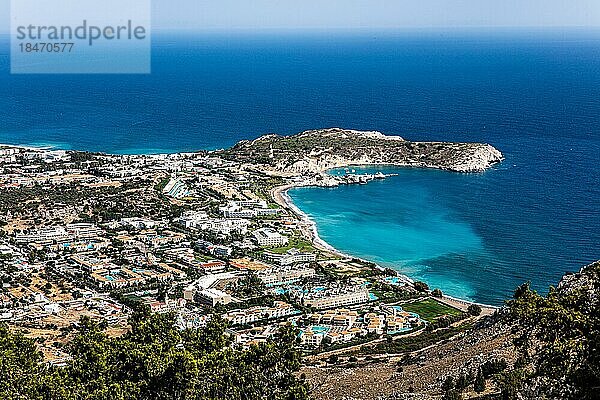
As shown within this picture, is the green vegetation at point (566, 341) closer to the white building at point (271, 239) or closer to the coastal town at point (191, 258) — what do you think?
the coastal town at point (191, 258)

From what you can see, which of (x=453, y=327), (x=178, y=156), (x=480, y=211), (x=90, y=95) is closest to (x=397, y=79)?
(x=90, y=95)

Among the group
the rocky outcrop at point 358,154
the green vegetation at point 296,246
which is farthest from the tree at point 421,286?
the rocky outcrop at point 358,154

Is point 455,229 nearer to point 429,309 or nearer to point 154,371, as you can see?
point 429,309

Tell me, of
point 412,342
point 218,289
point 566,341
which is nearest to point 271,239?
point 218,289

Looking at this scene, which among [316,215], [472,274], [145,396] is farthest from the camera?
[316,215]

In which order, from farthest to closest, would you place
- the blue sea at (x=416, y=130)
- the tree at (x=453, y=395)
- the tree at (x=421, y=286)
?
the blue sea at (x=416, y=130) → the tree at (x=421, y=286) → the tree at (x=453, y=395)

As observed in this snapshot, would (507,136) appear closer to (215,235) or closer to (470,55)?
(215,235)

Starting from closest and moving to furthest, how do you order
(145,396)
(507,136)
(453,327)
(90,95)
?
1. (145,396)
2. (453,327)
3. (507,136)
4. (90,95)

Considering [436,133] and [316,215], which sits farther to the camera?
[436,133]
